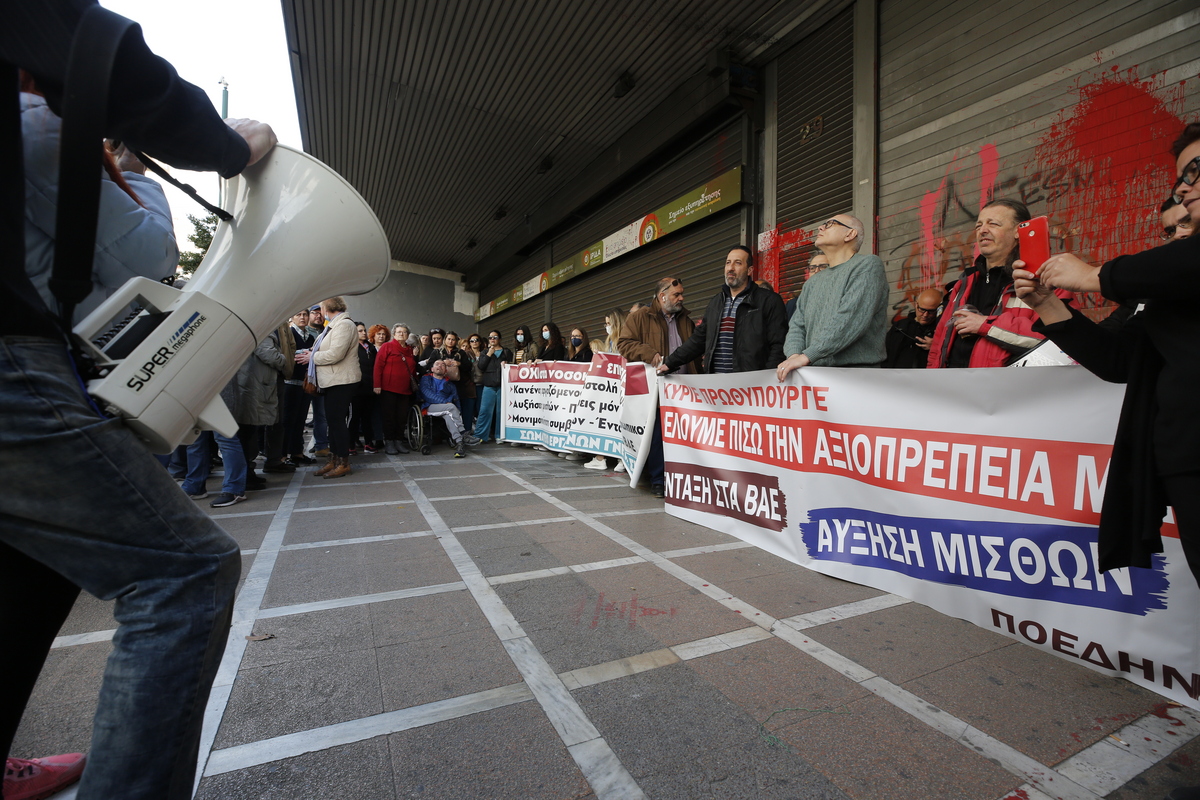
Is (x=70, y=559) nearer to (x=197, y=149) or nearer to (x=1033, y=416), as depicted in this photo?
(x=197, y=149)

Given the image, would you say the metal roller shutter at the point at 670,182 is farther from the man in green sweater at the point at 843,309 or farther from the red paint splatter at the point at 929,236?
the man in green sweater at the point at 843,309

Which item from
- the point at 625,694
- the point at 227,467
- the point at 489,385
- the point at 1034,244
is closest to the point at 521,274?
the point at 489,385

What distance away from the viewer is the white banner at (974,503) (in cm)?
210

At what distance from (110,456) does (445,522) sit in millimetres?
3547

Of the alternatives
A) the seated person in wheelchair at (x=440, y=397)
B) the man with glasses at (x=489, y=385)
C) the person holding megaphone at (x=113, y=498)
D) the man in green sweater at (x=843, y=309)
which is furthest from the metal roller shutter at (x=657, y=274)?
the person holding megaphone at (x=113, y=498)

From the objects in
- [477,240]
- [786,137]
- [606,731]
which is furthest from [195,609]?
[477,240]

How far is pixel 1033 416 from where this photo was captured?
236cm

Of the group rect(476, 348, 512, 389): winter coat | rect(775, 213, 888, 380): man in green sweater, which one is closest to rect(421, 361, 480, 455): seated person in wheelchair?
rect(476, 348, 512, 389): winter coat

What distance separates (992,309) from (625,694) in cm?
305

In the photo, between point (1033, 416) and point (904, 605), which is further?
point (904, 605)

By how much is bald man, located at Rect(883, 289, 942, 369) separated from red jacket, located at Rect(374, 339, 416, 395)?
634 cm

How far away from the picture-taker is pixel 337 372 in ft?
20.3

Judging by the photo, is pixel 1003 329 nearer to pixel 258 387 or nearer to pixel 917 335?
pixel 917 335

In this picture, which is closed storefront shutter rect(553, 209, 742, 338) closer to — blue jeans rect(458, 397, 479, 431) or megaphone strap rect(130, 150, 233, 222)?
blue jeans rect(458, 397, 479, 431)
